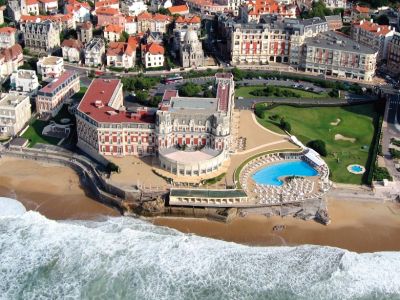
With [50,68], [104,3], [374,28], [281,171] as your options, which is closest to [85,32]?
[104,3]

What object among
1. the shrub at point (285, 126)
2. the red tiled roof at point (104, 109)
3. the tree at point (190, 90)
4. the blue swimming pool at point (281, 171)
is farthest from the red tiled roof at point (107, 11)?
the blue swimming pool at point (281, 171)

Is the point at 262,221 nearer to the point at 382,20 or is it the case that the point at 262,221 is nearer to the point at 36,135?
the point at 36,135

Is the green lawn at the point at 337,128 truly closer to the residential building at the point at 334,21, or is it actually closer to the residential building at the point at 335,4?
the residential building at the point at 334,21

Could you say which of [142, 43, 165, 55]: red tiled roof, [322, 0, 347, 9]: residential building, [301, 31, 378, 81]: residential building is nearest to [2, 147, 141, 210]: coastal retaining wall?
[142, 43, 165, 55]: red tiled roof

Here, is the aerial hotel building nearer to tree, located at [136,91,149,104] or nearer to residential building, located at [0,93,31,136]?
residential building, located at [0,93,31,136]

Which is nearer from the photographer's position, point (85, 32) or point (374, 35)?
point (374, 35)

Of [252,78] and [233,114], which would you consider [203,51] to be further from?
[233,114]

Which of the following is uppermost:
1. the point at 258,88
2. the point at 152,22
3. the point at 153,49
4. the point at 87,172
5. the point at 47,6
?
the point at 47,6
